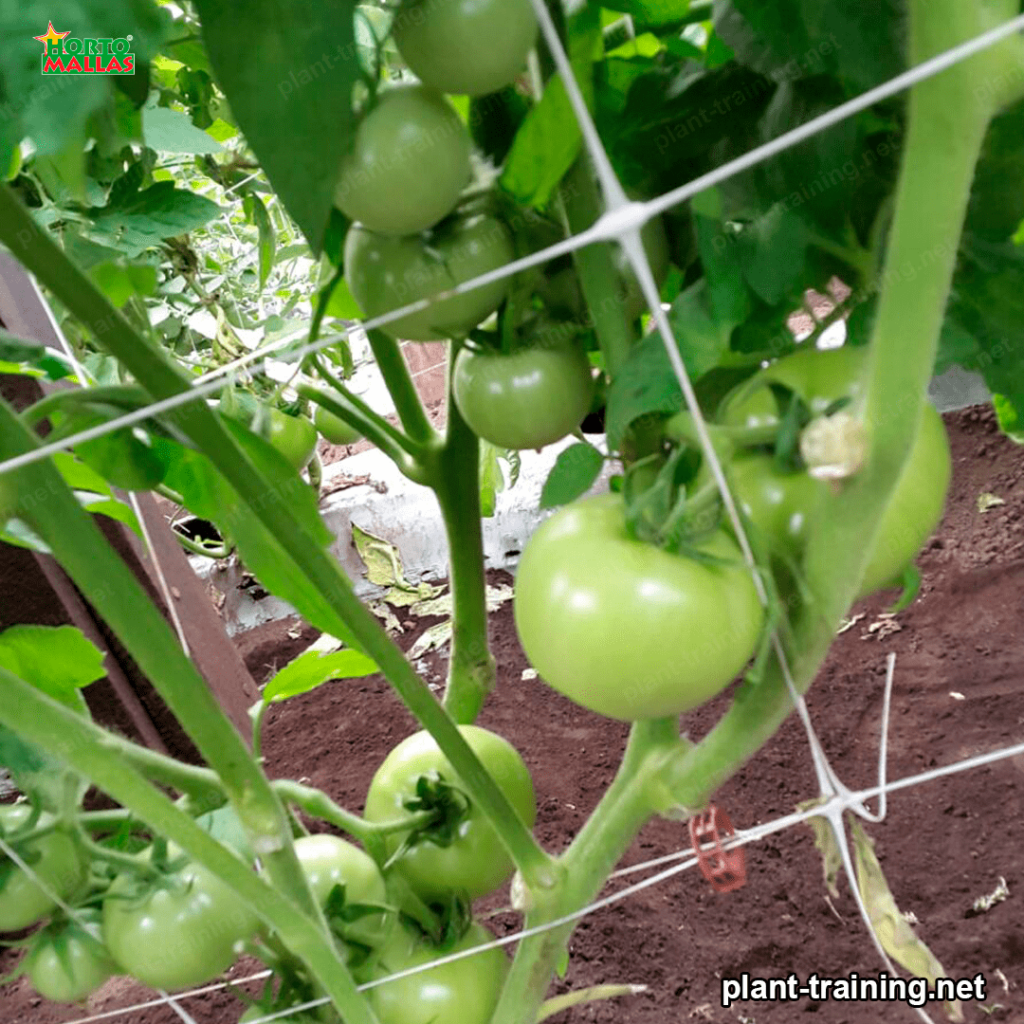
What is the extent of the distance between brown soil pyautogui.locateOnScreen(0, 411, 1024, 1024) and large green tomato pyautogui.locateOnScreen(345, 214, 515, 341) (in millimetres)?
629

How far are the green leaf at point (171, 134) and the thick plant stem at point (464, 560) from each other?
0.26 meters

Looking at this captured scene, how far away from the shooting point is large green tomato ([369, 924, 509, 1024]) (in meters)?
0.54

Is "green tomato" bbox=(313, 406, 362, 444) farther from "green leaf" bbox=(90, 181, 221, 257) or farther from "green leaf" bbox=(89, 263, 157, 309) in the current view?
"green leaf" bbox=(89, 263, 157, 309)

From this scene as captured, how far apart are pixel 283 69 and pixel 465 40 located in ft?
0.17

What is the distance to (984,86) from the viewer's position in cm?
23

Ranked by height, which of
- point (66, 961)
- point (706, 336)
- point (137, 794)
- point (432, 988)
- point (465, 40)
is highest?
point (465, 40)

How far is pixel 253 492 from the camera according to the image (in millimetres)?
404

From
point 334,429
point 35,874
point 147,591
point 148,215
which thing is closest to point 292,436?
point 334,429

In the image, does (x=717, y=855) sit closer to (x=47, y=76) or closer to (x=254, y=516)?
(x=254, y=516)

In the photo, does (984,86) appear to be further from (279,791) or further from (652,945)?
(652,945)

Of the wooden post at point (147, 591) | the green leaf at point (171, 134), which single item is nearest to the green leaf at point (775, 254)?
the green leaf at point (171, 134)

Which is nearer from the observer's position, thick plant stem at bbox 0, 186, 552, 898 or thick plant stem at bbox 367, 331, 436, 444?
thick plant stem at bbox 0, 186, 552, 898

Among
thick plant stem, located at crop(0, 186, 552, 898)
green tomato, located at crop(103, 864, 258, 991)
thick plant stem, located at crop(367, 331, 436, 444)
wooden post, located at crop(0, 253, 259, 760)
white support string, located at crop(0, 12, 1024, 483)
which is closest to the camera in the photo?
white support string, located at crop(0, 12, 1024, 483)

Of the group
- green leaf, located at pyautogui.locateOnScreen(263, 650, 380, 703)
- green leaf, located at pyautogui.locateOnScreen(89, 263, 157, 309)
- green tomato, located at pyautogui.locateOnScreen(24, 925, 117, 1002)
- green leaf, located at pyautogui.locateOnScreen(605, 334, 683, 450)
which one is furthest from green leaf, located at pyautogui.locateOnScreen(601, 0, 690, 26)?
green tomato, located at pyautogui.locateOnScreen(24, 925, 117, 1002)
